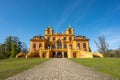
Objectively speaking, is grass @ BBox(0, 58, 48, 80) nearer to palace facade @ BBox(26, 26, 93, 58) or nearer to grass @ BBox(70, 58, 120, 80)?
grass @ BBox(70, 58, 120, 80)

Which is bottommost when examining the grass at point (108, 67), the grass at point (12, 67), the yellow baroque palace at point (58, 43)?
the grass at point (108, 67)

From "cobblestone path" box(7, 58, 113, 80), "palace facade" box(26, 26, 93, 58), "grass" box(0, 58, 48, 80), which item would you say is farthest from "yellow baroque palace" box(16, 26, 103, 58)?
"cobblestone path" box(7, 58, 113, 80)

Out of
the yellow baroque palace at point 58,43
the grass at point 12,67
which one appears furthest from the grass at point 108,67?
the yellow baroque palace at point 58,43

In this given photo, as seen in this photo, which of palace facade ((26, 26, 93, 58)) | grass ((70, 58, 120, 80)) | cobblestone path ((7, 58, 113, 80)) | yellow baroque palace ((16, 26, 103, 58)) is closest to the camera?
cobblestone path ((7, 58, 113, 80))

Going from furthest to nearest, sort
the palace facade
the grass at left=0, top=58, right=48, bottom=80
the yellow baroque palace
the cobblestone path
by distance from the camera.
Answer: the palace facade → the yellow baroque palace → the grass at left=0, top=58, right=48, bottom=80 → the cobblestone path

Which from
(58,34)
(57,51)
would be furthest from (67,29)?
(57,51)

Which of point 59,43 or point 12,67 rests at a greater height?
point 59,43

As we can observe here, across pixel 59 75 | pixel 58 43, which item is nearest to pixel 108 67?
pixel 59 75

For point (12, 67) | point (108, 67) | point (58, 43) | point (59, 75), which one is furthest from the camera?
point (58, 43)

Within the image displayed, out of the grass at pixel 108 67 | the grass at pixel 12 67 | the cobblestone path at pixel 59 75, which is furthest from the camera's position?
the grass at pixel 108 67

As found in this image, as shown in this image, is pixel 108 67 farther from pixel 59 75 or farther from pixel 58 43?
pixel 58 43

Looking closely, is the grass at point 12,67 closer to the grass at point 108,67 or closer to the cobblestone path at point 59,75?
the cobblestone path at point 59,75

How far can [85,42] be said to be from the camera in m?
55.0

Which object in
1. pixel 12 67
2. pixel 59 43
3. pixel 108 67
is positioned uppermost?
pixel 59 43
